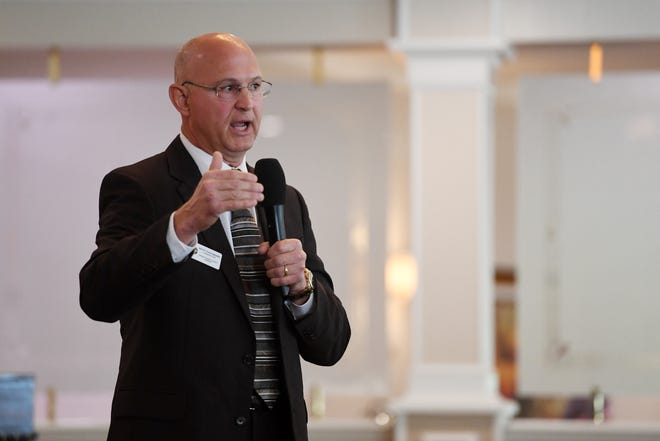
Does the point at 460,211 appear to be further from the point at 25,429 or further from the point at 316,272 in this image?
the point at 316,272

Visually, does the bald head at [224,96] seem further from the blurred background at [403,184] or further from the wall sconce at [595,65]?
the wall sconce at [595,65]

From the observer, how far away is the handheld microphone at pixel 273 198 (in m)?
1.93

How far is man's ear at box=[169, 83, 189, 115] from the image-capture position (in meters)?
2.04

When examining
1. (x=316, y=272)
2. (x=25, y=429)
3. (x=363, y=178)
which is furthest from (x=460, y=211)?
(x=316, y=272)

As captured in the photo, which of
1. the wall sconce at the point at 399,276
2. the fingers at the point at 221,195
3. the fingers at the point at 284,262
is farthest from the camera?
the wall sconce at the point at 399,276

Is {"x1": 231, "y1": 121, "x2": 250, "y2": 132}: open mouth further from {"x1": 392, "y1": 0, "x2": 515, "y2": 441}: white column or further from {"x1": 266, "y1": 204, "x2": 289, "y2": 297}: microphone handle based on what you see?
{"x1": 392, "y1": 0, "x2": 515, "y2": 441}: white column

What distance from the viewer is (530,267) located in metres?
5.20

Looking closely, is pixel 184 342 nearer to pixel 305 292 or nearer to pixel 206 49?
pixel 305 292

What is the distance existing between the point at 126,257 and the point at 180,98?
1.32 ft

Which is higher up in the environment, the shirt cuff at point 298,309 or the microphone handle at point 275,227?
the microphone handle at point 275,227

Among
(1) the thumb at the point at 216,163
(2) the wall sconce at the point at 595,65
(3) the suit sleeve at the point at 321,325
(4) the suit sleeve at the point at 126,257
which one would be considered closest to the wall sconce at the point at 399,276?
(2) the wall sconce at the point at 595,65

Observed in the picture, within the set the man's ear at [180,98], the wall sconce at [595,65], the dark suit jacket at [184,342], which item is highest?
the wall sconce at [595,65]

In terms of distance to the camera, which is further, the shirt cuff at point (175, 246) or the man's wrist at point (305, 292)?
the man's wrist at point (305, 292)

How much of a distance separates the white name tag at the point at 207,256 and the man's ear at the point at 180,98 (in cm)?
30
